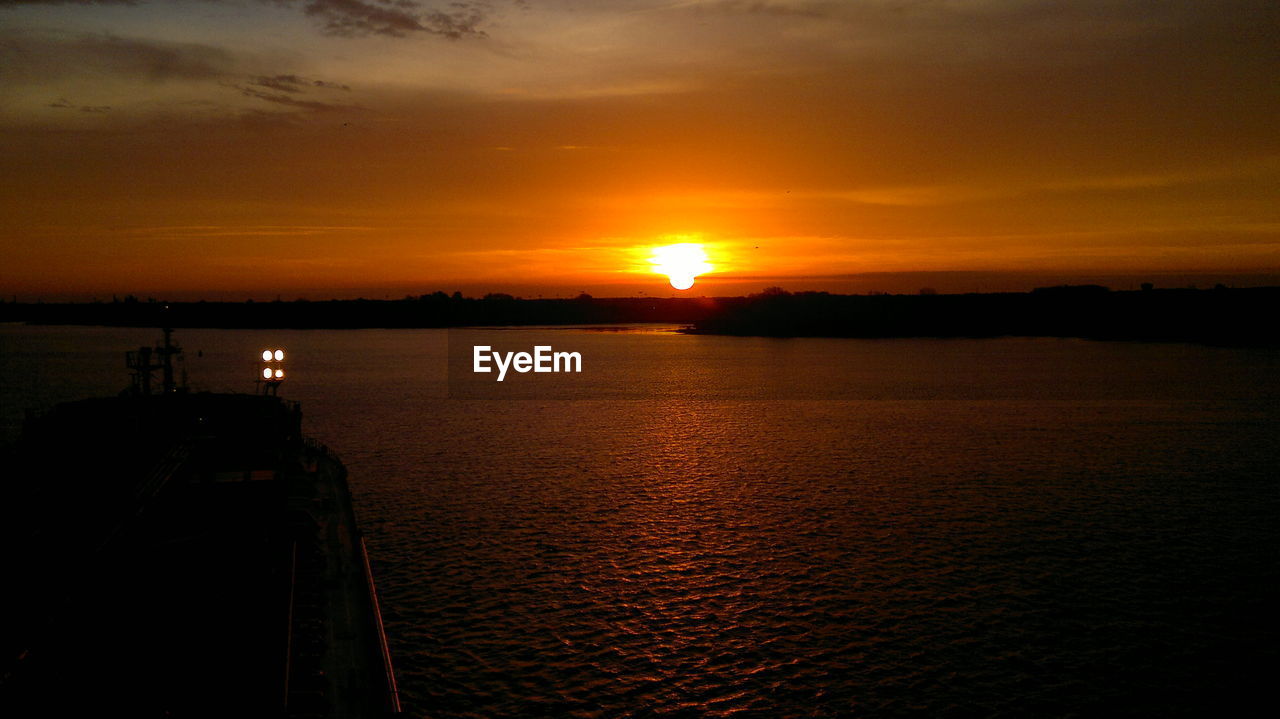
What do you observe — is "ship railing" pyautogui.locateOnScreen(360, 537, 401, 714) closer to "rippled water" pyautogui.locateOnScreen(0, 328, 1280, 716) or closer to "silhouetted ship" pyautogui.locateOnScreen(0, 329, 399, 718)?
"silhouetted ship" pyautogui.locateOnScreen(0, 329, 399, 718)

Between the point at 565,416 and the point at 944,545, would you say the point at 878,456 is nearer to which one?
the point at 944,545

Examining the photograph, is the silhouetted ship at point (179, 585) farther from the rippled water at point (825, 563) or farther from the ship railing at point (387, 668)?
the rippled water at point (825, 563)

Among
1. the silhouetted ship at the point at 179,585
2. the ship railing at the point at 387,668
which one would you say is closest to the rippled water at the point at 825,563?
the ship railing at the point at 387,668

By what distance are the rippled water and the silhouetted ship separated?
328 cm

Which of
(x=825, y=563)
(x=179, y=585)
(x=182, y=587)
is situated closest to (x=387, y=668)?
(x=182, y=587)

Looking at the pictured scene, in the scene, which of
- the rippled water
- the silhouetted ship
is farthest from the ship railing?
the rippled water

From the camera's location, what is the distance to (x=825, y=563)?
3903 centimetres

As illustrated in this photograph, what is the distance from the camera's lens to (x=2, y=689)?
808 inches

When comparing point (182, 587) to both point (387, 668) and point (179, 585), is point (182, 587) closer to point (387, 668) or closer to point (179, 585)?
point (179, 585)

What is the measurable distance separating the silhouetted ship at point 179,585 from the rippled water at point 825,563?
10.8 ft

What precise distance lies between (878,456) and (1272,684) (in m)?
41.9

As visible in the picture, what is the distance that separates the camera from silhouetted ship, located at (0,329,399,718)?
69.1ft

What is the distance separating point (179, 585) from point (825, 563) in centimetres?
2768

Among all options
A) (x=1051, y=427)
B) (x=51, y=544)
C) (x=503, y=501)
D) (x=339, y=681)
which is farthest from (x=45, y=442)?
(x=1051, y=427)
